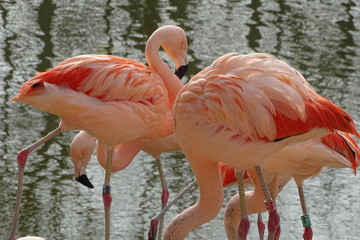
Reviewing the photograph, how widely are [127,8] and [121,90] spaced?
3896mm

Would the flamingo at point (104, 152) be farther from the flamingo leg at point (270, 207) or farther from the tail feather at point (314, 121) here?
the tail feather at point (314, 121)

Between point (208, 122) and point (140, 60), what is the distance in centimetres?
340

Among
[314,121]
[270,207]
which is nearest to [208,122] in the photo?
[314,121]

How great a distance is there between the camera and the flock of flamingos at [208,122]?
3977 mm

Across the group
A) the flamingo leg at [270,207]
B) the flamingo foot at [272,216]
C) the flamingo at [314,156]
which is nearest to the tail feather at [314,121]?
the flamingo leg at [270,207]

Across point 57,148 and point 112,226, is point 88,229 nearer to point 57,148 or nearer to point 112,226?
point 112,226

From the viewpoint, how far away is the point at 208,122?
401cm

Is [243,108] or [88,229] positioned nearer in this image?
[243,108]

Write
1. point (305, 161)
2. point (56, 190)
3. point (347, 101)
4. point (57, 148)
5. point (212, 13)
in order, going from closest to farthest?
point (305, 161)
point (56, 190)
point (57, 148)
point (347, 101)
point (212, 13)

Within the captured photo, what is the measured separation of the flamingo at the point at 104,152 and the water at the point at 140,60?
0.32 m

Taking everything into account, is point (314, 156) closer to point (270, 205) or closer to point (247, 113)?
point (270, 205)

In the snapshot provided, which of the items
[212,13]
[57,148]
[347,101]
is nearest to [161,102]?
[57,148]

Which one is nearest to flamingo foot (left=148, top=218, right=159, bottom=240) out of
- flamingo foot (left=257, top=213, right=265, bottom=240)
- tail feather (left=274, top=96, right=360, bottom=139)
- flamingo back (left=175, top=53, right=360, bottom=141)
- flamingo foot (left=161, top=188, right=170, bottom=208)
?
flamingo foot (left=161, top=188, right=170, bottom=208)

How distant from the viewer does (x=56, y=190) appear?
5.68m
